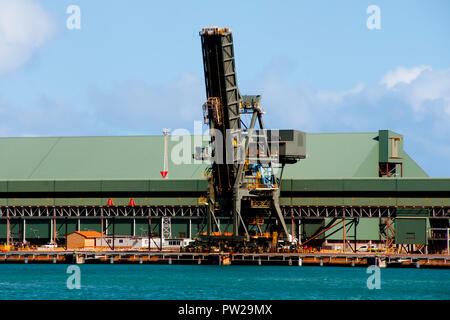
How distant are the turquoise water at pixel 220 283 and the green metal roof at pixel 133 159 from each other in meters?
31.4

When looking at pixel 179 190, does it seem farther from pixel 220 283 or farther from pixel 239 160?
pixel 220 283

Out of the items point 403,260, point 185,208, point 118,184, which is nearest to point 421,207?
point 403,260

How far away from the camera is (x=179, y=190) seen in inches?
5231

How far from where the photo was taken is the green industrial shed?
126 m

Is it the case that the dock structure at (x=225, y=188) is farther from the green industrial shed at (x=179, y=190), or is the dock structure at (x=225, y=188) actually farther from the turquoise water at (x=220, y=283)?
the turquoise water at (x=220, y=283)

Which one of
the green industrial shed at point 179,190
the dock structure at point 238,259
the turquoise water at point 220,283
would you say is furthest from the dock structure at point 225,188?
the turquoise water at point 220,283

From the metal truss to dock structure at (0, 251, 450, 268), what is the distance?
9901mm

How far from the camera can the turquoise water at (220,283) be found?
256 feet

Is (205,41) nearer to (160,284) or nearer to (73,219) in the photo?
(160,284)

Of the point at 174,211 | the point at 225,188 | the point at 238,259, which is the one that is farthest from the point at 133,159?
the point at 238,259

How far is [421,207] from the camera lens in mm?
125000

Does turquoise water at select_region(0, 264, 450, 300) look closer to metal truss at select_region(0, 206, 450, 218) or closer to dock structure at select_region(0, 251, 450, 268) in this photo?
dock structure at select_region(0, 251, 450, 268)

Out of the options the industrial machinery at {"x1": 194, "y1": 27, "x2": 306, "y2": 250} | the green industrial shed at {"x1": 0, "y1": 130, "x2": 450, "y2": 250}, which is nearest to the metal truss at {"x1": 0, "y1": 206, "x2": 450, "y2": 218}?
the green industrial shed at {"x1": 0, "y1": 130, "x2": 450, "y2": 250}
